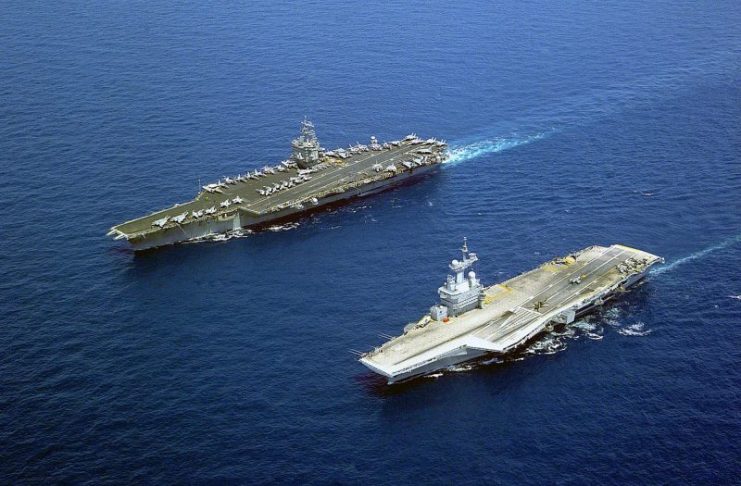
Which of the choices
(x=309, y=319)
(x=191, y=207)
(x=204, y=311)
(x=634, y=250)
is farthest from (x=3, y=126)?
(x=634, y=250)

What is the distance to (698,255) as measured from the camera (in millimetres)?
139625

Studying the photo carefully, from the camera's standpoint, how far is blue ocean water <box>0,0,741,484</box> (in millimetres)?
100562

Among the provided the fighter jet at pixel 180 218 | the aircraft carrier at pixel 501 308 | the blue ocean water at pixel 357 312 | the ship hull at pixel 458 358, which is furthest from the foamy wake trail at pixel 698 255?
the fighter jet at pixel 180 218

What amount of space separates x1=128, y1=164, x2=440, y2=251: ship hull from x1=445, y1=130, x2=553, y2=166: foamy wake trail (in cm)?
742

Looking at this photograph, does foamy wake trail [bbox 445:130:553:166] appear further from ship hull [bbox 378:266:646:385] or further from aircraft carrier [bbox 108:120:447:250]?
ship hull [bbox 378:266:646:385]

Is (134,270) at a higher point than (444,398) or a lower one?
higher

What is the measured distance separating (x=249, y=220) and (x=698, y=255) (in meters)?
76.0

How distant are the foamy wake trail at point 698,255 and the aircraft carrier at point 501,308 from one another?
1880 millimetres

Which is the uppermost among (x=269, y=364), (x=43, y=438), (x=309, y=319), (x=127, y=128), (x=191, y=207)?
(x=127, y=128)

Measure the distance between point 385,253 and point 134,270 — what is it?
133 feet

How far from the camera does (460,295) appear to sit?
404 feet

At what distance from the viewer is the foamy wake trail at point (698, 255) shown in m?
137

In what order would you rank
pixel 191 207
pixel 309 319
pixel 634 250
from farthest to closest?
pixel 191 207, pixel 634 250, pixel 309 319

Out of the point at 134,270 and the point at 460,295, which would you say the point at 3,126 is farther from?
the point at 460,295
